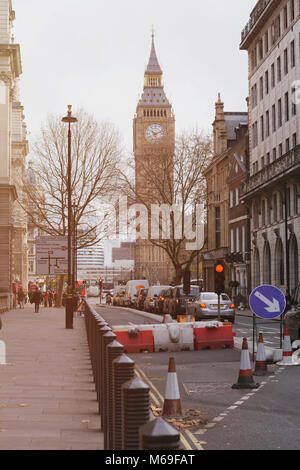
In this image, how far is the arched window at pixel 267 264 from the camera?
192 feet

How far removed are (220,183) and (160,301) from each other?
3318 centimetres

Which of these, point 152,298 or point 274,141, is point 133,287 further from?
point 274,141

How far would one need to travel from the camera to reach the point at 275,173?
52.9 meters

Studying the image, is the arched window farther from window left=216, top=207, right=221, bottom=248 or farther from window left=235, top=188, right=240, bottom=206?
window left=216, top=207, right=221, bottom=248

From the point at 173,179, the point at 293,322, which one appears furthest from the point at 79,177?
the point at 293,322

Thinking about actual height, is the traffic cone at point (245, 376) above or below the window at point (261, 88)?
below

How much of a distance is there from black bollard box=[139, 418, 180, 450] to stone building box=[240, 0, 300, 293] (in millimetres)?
Answer: 41819

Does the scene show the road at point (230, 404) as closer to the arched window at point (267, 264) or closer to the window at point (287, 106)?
the window at point (287, 106)

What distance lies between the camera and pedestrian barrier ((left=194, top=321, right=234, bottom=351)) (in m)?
21.9

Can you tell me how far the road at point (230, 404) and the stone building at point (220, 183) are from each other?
60.1m

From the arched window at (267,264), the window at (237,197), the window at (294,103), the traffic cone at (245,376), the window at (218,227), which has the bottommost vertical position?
the traffic cone at (245,376)

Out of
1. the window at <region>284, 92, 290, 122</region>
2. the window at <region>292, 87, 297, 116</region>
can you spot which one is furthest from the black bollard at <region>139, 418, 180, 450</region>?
the window at <region>284, 92, 290, 122</region>

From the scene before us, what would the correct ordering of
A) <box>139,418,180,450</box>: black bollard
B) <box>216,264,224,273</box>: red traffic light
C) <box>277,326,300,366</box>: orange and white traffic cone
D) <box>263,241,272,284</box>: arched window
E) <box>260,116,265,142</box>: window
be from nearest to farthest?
1. <box>139,418,180,450</box>: black bollard
2. <box>277,326,300,366</box>: orange and white traffic cone
3. <box>216,264,224,273</box>: red traffic light
4. <box>263,241,272,284</box>: arched window
5. <box>260,116,265,142</box>: window

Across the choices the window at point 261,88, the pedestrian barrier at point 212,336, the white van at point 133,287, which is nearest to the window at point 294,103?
the window at point 261,88
